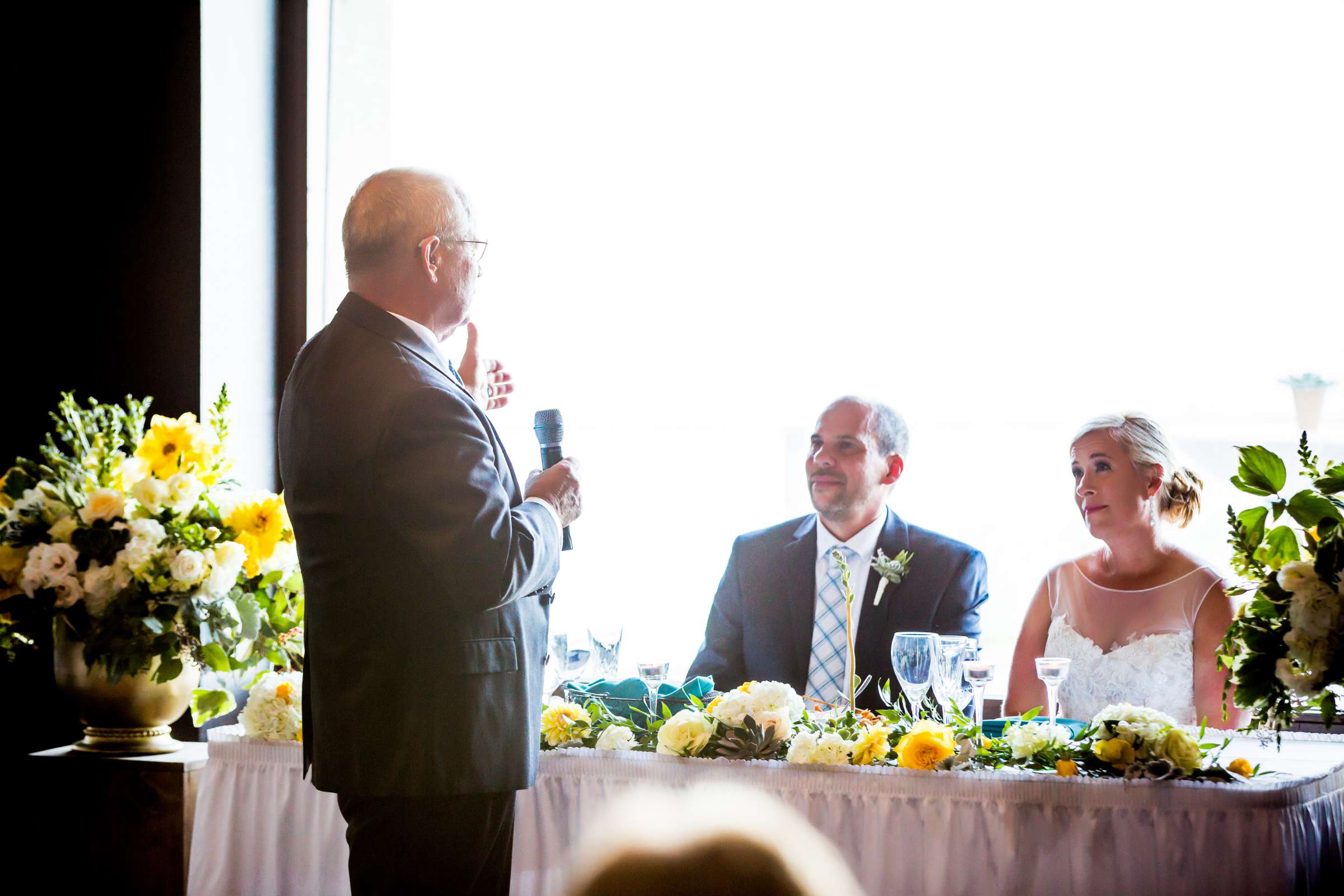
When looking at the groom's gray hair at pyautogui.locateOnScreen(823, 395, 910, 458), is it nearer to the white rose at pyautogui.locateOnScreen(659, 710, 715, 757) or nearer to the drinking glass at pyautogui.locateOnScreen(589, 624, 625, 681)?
the drinking glass at pyautogui.locateOnScreen(589, 624, 625, 681)

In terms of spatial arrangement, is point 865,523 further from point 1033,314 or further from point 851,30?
point 851,30

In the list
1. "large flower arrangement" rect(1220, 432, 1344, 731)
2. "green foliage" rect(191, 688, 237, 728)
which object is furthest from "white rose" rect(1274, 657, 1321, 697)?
"green foliage" rect(191, 688, 237, 728)

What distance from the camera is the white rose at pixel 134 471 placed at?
2.38m

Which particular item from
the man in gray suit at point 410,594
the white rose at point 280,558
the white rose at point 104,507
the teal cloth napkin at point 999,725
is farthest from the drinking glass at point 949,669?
the white rose at point 104,507

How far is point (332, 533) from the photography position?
1.59 metres

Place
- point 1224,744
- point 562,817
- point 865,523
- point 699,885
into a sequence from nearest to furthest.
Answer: point 699,885 < point 1224,744 < point 562,817 < point 865,523

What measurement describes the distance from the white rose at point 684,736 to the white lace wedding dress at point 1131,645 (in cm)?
107

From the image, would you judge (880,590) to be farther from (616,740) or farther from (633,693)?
(616,740)

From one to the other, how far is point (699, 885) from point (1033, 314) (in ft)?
10.1

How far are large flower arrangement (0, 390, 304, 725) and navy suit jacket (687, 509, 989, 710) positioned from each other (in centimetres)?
110

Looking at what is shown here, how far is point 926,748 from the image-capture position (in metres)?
1.84

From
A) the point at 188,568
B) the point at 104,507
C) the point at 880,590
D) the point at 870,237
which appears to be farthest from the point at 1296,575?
the point at 870,237

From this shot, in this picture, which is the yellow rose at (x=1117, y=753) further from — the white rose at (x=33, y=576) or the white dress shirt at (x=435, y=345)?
the white rose at (x=33, y=576)

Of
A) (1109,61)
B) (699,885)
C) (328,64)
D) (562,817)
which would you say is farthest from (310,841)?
(1109,61)
